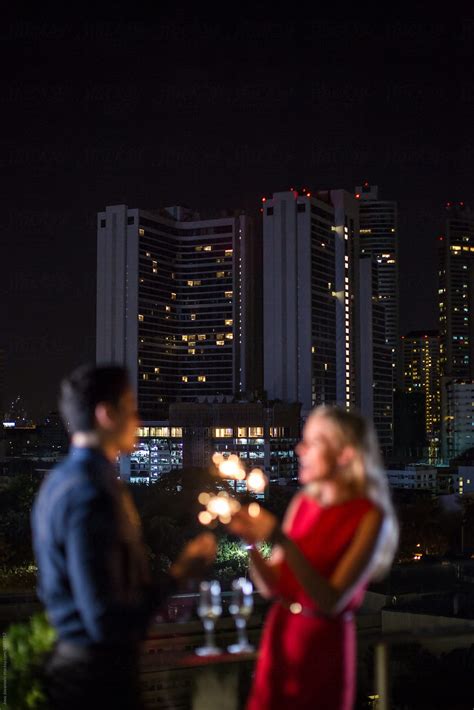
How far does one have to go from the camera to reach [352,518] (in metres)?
2.32

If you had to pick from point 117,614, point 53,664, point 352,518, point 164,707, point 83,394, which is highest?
point 83,394

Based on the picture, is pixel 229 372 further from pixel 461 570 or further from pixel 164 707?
pixel 164 707

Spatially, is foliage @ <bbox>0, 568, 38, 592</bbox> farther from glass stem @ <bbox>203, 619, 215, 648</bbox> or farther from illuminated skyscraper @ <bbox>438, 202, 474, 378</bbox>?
illuminated skyscraper @ <bbox>438, 202, 474, 378</bbox>

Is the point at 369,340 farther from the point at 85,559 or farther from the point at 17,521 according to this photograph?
the point at 85,559

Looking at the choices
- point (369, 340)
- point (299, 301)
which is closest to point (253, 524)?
point (299, 301)

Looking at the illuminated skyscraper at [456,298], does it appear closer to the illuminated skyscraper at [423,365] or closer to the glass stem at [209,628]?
the illuminated skyscraper at [423,365]

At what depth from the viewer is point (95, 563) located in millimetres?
2088

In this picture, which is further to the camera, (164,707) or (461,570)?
(461,570)

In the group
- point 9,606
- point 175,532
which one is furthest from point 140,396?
point 9,606

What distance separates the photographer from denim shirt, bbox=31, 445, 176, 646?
2.10 m

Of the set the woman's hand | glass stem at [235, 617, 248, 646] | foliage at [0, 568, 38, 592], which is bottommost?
foliage at [0, 568, 38, 592]

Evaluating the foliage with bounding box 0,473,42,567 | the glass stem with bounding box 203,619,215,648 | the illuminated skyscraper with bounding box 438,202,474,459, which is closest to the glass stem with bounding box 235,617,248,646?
the glass stem with bounding box 203,619,215,648

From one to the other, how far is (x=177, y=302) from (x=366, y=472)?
8953 centimetres

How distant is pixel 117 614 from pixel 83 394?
0.56 meters
